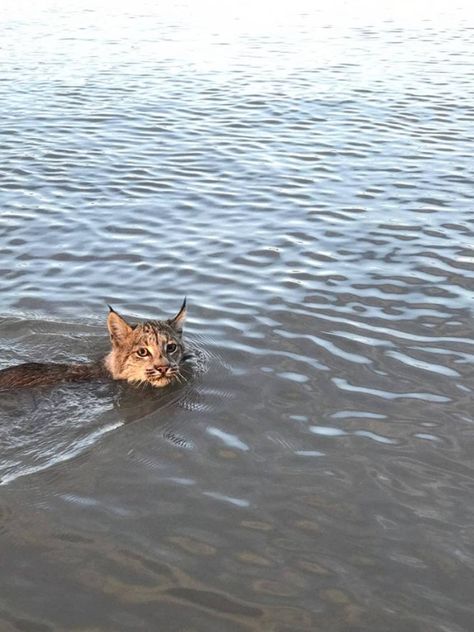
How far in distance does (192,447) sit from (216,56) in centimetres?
2302

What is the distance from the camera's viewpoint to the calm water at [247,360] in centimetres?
646

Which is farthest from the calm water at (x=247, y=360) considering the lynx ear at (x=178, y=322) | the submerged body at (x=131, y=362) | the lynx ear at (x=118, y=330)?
the lynx ear at (x=118, y=330)

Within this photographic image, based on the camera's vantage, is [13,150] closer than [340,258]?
No

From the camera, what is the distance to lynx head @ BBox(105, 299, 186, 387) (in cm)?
954

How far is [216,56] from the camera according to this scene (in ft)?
97.0

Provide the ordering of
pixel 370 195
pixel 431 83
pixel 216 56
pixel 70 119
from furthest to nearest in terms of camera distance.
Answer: pixel 216 56
pixel 431 83
pixel 70 119
pixel 370 195

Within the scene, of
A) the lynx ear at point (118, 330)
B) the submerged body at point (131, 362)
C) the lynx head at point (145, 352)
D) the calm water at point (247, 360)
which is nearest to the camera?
the calm water at point (247, 360)

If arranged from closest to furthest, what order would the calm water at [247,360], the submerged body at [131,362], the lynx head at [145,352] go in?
the calm water at [247,360] → the submerged body at [131,362] → the lynx head at [145,352]

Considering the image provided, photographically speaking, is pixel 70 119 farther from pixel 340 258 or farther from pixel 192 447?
pixel 192 447

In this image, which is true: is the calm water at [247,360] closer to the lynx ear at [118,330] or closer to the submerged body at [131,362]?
the submerged body at [131,362]

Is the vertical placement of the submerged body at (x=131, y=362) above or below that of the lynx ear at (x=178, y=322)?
below

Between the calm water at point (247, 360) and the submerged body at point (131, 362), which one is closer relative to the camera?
the calm water at point (247, 360)

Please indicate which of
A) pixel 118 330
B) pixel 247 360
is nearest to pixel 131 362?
pixel 118 330

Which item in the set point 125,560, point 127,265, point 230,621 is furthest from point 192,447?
point 127,265
